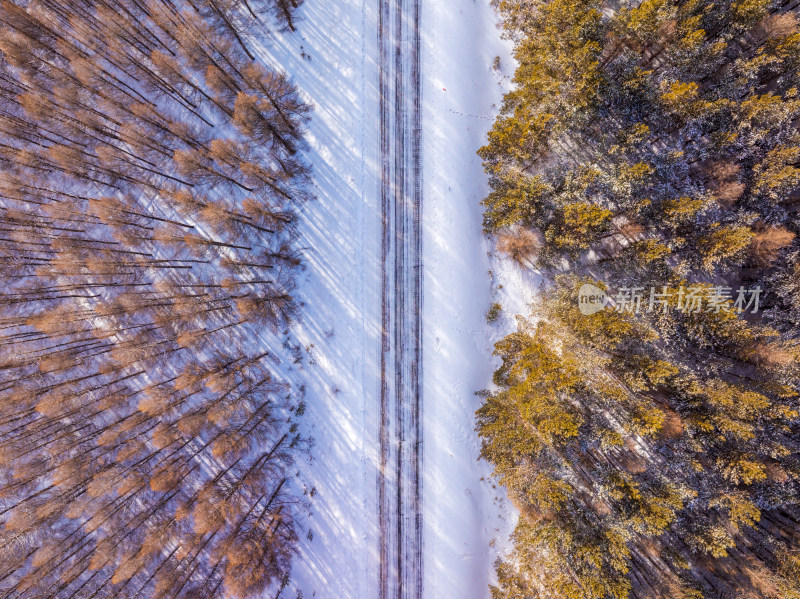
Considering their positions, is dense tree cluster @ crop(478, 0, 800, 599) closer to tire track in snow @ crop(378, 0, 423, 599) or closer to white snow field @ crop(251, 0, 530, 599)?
white snow field @ crop(251, 0, 530, 599)

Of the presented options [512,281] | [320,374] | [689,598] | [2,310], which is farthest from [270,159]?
[689,598]

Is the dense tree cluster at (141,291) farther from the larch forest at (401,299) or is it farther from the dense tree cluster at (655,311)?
the dense tree cluster at (655,311)

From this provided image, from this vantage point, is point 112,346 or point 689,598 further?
point 112,346

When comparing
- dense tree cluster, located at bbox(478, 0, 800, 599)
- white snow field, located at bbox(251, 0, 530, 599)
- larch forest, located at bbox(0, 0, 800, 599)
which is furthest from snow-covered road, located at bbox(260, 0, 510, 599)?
dense tree cluster, located at bbox(478, 0, 800, 599)

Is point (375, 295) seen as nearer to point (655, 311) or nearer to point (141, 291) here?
point (141, 291)

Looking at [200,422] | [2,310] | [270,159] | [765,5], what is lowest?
[765,5]

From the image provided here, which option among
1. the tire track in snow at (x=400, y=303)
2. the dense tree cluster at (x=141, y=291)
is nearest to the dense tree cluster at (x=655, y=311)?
the tire track in snow at (x=400, y=303)

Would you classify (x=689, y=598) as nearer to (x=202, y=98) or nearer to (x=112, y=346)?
(x=112, y=346)
